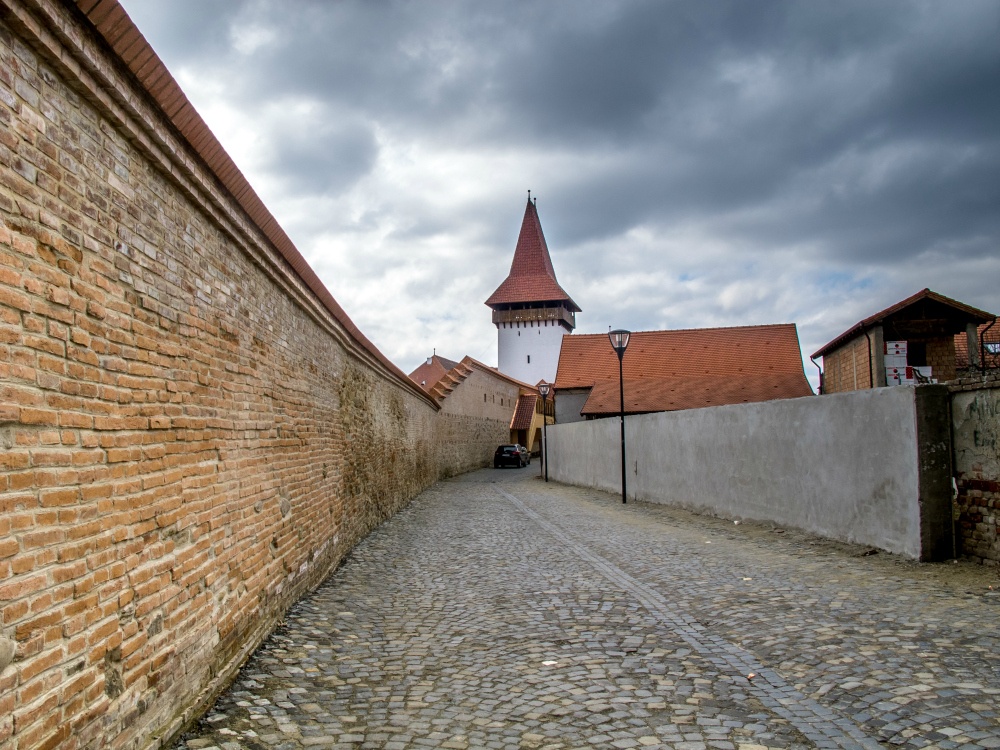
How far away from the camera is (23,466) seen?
97.3 inches

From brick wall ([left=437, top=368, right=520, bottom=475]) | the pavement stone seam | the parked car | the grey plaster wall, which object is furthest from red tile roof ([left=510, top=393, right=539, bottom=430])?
the pavement stone seam

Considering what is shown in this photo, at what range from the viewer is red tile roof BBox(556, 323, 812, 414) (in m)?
37.5

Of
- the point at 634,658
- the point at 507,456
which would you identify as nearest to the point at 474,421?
the point at 507,456

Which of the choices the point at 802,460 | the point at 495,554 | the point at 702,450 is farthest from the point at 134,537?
the point at 702,450

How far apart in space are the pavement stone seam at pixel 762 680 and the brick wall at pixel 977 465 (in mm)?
2880

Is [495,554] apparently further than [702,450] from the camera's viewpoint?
No

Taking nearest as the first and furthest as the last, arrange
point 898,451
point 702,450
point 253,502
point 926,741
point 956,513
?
point 926,741
point 253,502
point 956,513
point 898,451
point 702,450

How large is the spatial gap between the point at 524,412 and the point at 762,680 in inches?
1809

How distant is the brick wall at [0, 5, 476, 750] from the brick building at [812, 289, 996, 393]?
2431cm

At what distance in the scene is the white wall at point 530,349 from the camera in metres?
65.5

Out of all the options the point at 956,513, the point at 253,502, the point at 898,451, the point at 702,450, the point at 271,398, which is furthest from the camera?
the point at 702,450

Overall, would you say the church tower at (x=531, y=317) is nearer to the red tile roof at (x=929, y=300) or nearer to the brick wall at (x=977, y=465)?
the red tile roof at (x=929, y=300)

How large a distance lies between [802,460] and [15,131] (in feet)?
30.0

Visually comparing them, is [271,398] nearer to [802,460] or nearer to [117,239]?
[117,239]
